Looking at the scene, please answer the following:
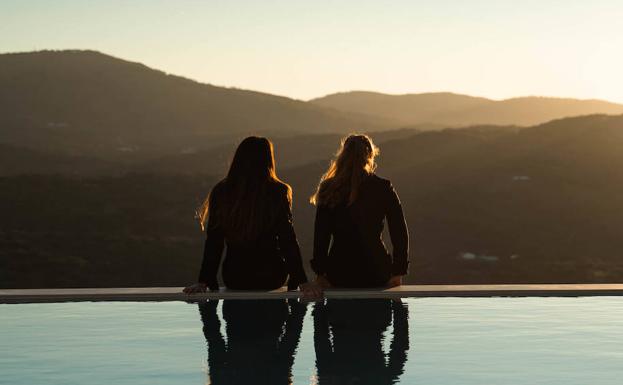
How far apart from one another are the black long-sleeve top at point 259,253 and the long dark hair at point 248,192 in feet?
0.11

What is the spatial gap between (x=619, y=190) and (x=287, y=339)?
6676 cm

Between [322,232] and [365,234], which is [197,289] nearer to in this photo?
[322,232]

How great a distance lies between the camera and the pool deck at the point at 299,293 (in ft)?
27.3

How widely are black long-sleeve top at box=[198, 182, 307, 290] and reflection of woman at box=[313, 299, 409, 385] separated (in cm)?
46

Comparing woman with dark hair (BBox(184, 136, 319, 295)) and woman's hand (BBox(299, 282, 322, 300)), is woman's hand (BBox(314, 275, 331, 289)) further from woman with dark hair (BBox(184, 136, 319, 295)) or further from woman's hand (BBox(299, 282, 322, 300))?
woman's hand (BBox(299, 282, 322, 300))

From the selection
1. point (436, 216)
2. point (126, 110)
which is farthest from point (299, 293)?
point (126, 110)

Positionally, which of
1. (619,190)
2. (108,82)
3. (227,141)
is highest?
(108,82)

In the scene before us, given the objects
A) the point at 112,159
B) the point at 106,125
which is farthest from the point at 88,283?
the point at 106,125

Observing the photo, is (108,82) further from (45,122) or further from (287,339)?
(287,339)

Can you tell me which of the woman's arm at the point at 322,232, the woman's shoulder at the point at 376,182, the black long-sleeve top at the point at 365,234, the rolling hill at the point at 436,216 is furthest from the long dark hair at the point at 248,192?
the rolling hill at the point at 436,216

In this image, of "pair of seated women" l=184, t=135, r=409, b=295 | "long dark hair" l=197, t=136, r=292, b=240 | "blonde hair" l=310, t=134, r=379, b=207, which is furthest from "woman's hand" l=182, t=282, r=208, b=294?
"blonde hair" l=310, t=134, r=379, b=207

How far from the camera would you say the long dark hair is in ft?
26.0

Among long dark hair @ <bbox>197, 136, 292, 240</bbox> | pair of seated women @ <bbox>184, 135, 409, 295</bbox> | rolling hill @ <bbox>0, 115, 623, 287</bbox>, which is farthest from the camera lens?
Answer: rolling hill @ <bbox>0, 115, 623, 287</bbox>

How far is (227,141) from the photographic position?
139 metres
